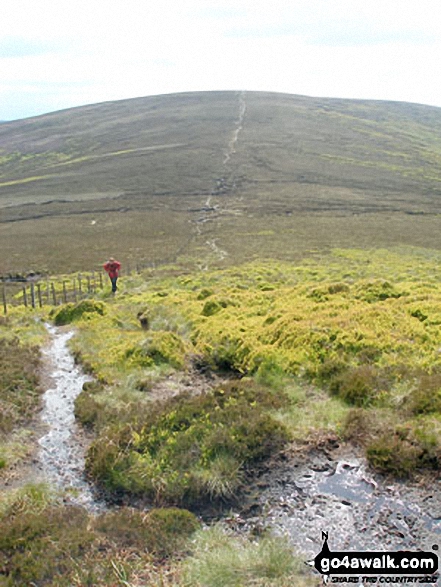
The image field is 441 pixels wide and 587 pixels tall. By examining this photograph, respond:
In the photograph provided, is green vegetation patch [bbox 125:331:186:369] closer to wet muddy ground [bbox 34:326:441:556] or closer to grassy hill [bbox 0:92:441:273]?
wet muddy ground [bbox 34:326:441:556]

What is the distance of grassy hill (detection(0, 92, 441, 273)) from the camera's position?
63.2 metres

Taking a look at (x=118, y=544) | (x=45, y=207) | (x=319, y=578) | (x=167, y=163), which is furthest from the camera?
(x=167, y=163)

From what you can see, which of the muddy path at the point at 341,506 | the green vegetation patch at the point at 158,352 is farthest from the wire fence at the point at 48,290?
the muddy path at the point at 341,506

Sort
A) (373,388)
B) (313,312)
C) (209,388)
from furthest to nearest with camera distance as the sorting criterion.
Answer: (313,312), (209,388), (373,388)

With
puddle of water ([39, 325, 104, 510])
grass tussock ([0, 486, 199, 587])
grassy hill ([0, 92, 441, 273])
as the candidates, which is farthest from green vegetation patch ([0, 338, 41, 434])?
grassy hill ([0, 92, 441, 273])

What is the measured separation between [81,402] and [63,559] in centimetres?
693

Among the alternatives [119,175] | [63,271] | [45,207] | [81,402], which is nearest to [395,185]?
[119,175]

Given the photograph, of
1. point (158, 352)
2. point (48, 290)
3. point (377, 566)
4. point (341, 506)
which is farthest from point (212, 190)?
point (377, 566)

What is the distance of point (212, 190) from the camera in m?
105

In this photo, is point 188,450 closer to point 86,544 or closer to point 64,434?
point 86,544

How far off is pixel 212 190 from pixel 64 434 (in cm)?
9344

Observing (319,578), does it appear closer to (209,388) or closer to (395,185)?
(209,388)

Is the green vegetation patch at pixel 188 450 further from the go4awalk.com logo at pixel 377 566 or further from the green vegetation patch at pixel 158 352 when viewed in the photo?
the green vegetation patch at pixel 158 352

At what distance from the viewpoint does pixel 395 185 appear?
116 m
